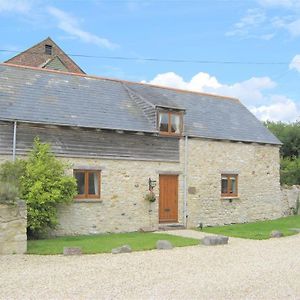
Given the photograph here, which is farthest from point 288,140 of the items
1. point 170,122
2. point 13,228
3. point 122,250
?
point 13,228

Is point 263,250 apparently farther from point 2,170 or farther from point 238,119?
point 238,119

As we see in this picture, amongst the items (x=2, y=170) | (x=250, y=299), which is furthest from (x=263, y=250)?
(x=2, y=170)

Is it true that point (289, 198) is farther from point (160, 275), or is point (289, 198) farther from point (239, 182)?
point (160, 275)

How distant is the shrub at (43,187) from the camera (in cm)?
1512

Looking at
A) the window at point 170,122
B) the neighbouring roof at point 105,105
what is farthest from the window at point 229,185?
the window at point 170,122

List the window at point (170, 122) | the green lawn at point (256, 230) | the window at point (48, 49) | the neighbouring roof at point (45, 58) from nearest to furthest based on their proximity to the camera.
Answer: the green lawn at point (256, 230) < the window at point (170, 122) < the neighbouring roof at point (45, 58) < the window at point (48, 49)

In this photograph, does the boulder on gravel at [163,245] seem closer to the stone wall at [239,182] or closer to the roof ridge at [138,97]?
the stone wall at [239,182]

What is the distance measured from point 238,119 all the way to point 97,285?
54.8ft

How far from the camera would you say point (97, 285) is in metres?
8.56

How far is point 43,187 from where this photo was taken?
15.4 metres

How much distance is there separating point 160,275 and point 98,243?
199 inches

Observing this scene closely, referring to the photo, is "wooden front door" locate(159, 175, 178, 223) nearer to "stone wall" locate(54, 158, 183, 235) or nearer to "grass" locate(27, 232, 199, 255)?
"stone wall" locate(54, 158, 183, 235)

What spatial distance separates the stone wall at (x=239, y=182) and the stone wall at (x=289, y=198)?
35.9 inches

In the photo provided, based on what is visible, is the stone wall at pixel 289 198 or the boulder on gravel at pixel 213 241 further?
the stone wall at pixel 289 198
